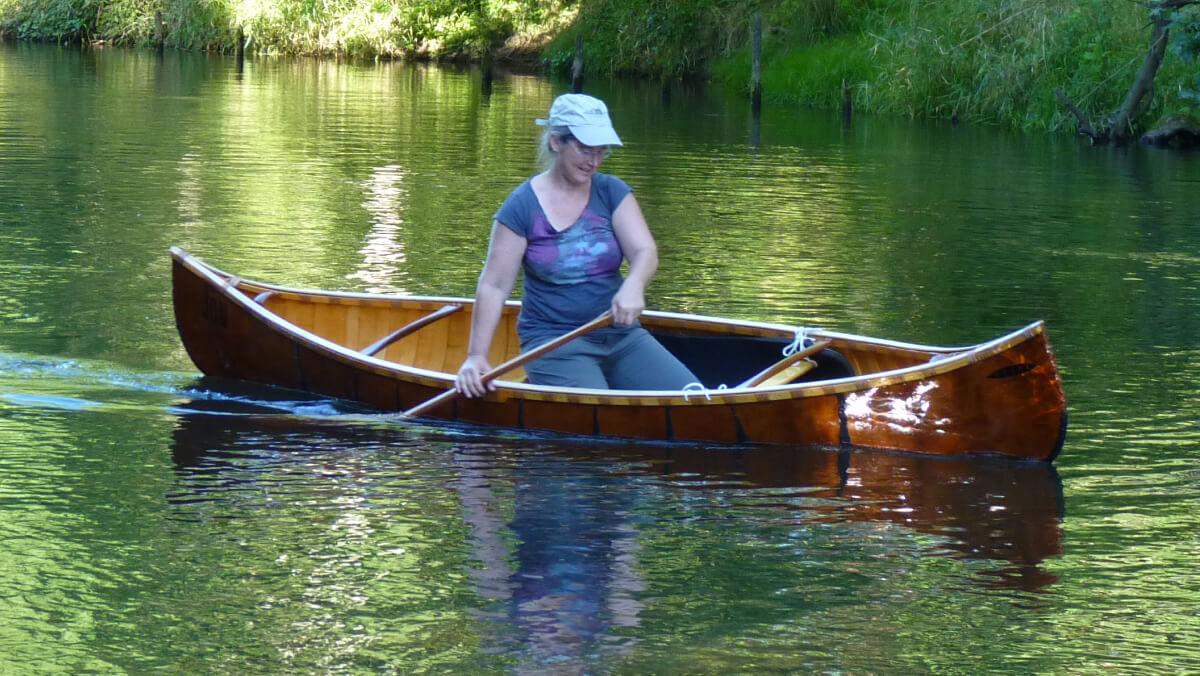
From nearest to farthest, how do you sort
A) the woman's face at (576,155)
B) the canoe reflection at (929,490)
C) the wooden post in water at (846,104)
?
the canoe reflection at (929,490) < the woman's face at (576,155) < the wooden post in water at (846,104)

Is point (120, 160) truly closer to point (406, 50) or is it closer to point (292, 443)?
point (292, 443)

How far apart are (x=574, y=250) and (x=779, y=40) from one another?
30.5 m

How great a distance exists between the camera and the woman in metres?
6.48

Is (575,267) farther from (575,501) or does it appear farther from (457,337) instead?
(457,337)

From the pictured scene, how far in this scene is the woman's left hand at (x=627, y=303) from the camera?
21.3 ft

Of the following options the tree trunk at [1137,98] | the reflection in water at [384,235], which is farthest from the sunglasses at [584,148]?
the tree trunk at [1137,98]

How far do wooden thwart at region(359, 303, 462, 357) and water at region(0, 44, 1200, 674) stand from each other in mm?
472

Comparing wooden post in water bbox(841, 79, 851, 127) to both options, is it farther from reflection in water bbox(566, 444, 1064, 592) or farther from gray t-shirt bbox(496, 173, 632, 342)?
reflection in water bbox(566, 444, 1064, 592)

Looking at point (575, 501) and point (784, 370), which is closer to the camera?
point (575, 501)

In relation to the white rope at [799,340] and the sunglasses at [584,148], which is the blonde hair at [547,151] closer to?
the sunglasses at [584,148]

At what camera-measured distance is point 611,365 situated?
7086 mm

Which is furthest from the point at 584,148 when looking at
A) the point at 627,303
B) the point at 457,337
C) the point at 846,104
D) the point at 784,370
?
the point at 846,104

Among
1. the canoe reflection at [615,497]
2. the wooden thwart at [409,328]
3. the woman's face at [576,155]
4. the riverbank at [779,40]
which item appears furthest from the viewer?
the riverbank at [779,40]

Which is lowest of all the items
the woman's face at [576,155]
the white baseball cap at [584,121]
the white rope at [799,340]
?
the white rope at [799,340]
